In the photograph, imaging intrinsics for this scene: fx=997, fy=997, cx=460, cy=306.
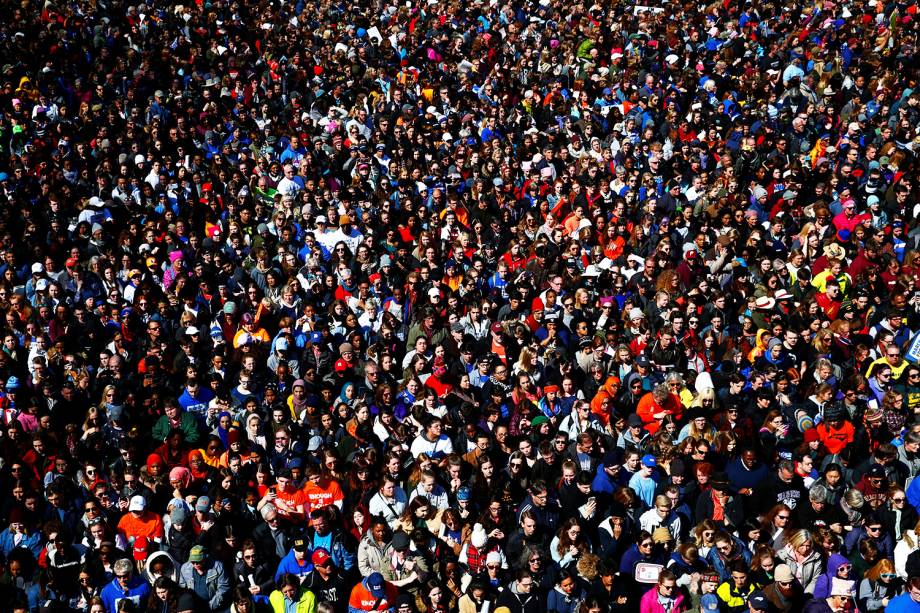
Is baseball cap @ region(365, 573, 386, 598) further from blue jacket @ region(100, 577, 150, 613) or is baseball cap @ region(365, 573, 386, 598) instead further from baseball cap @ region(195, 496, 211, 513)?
blue jacket @ region(100, 577, 150, 613)

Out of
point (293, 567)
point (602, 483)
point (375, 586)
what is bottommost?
point (375, 586)

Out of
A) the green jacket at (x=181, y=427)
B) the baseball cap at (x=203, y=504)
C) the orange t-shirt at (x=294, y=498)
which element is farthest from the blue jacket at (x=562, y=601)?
the green jacket at (x=181, y=427)

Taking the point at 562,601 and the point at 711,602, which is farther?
the point at 562,601

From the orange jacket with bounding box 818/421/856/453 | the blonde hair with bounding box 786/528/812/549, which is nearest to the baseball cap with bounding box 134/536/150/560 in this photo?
the blonde hair with bounding box 786/528/812/549

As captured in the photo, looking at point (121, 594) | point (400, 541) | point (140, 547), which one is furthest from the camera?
point (140, 547)

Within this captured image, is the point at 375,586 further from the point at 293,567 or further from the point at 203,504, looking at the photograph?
the point at 203,504

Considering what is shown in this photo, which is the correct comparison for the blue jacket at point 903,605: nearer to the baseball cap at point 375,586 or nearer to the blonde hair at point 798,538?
the blonde hair at point 798,538

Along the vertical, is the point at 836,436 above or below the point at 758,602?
above

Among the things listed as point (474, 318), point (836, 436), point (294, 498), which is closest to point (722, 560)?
point (836, 436)
